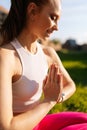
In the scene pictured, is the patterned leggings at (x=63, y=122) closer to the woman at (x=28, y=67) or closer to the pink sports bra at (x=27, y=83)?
the woman at (x=28, y=67)

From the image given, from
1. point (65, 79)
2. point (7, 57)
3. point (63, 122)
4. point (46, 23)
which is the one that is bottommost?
point (63, 122)

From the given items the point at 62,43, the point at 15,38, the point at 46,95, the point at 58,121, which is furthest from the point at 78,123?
the point at 62,43

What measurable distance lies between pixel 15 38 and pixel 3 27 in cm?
11

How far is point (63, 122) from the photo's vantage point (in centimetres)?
255

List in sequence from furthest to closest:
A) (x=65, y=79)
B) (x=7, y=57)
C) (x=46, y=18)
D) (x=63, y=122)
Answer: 1. (x=65, y=79)
2. (x=63, y=122)
3. (x=46, y=18)
4. (x=7, y=57)

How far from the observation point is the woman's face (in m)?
2.33

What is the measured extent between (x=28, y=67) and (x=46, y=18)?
24cm

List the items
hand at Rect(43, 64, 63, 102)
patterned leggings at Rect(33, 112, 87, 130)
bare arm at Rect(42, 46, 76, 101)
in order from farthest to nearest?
bare arm at Rect(42, 46, 76, 101) → patterned leggings at Rect(33, 112, 87, 130) → hand at Rect(43, 64, 63, 102)

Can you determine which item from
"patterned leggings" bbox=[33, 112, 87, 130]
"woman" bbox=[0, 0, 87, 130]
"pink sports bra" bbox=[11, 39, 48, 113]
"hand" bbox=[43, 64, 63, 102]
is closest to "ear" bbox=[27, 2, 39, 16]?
"woman" bbox=[0, 0, 87, 130]

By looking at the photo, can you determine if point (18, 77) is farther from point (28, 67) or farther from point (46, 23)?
point (46, 23)

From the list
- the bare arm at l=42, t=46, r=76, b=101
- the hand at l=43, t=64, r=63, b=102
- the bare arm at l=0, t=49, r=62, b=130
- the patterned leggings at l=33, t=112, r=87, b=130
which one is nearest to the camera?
the bare arm at l=0, t=49, r=62, b=130

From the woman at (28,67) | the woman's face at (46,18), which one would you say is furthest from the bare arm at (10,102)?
the woman's face at (46,18)

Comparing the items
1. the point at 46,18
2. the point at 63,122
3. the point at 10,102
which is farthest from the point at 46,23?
the point at 63,122

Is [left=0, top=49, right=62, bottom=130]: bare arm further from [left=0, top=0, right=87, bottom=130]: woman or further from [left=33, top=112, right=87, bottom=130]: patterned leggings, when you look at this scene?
[left=33, top=112, right=87, bottom=130]: patterned leggings
